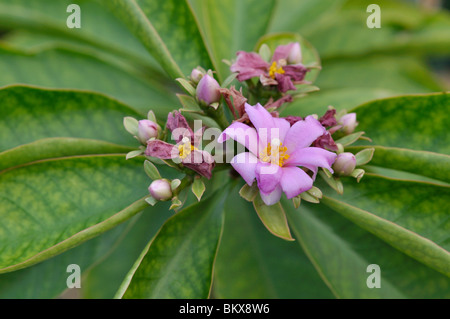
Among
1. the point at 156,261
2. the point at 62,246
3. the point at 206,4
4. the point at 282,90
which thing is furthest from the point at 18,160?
the point at 206,4

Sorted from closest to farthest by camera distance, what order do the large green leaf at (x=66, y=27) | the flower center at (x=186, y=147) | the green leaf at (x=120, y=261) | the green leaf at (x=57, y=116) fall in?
the flower center at (x=186, y=147)
the green leaf at (x=57, y=116)
the green leaf at (x=120, y=261)
the large green leaf at (x=66, y=27)

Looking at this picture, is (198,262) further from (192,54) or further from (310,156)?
(192,54)

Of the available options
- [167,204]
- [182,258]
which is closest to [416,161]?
[182,258]

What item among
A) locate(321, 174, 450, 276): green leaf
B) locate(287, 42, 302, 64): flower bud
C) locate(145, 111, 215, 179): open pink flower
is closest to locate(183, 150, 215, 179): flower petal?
locate(145, 111, 215, 179): open pink flower

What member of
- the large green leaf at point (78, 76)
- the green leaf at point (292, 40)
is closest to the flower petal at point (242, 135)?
the green leaf at point (292, 40)

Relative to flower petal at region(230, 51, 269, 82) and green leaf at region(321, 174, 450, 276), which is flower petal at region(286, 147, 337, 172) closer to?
green leaf at region(321, 174, 450, 276)

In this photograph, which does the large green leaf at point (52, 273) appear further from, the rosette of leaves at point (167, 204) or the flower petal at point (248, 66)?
the flower petal at point (248, 66)
